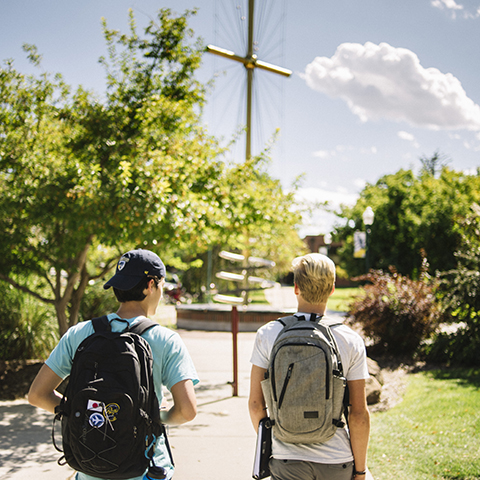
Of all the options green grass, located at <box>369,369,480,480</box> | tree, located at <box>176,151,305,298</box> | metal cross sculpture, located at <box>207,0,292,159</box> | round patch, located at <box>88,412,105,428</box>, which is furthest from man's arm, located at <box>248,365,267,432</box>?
metal cross sculpture, located at <box>207,0,292,159</box>

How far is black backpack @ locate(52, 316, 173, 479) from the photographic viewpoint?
6.23ft

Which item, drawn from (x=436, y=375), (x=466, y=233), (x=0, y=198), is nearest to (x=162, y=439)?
(x=0, y=198)

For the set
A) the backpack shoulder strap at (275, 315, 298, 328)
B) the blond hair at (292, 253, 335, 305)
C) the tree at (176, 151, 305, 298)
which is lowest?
the backpack shoulder strap at (275, 315, 298, 328)

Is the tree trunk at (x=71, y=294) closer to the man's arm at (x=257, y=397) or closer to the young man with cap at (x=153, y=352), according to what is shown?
Answer: the young man with cap at (x=153, y=352)

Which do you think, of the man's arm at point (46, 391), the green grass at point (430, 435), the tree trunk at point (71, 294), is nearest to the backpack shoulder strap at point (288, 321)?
the man's arm at point (46, 391)

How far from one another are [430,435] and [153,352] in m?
4.80

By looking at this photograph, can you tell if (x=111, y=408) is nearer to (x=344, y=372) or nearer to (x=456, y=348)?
(x=344, y=372)

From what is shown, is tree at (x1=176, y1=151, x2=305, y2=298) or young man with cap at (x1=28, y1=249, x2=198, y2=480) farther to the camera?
tree at (x1=176, y1=151, x2=305, y2=298)

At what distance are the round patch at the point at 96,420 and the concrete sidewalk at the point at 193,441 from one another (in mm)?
2898

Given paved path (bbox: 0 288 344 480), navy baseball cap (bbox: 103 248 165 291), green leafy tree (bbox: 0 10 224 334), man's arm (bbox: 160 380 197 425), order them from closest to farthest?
1. man's arm (bbox: 160 380 197 425)
2. navy baseball cap (bbox: 103 248 165 291)
3. paved path (bbox: 0 288 344 480)
4. green leafy tree (bbox: 0 10 224 334)

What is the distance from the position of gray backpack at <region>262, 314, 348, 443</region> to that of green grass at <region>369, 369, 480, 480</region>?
292 centimetres

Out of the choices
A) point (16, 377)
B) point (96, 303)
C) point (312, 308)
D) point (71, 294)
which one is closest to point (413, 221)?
point (96, 303)

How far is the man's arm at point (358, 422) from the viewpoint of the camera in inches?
89.1

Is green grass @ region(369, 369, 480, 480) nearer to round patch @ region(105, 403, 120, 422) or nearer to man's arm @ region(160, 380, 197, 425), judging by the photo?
man's arm @ region(160, 380, 197, 425)
